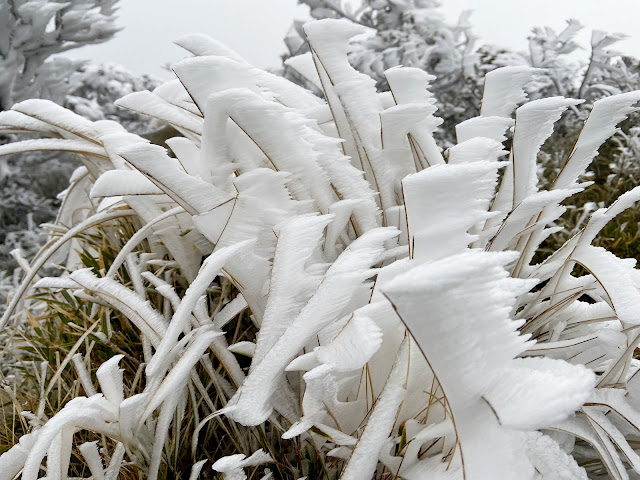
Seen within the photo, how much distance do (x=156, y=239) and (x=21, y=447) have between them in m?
0.21

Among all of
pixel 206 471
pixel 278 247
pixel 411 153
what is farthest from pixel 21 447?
pixel 411 153

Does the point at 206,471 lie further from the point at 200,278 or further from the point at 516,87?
the point at 516,87

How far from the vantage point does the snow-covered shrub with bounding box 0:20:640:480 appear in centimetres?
26

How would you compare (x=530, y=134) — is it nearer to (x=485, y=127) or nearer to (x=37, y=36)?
(x=485, y=127)

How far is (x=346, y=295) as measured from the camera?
0.35 metres

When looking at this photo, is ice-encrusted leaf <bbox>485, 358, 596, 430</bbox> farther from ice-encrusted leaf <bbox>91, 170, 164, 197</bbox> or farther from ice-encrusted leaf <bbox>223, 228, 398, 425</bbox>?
ice-encrusted leaf <bbox>91, 170, 164, 197</bbox>

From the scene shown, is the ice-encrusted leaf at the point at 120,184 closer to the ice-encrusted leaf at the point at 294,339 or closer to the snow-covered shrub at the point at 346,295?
the snow-covered shrub at the point at 346,295

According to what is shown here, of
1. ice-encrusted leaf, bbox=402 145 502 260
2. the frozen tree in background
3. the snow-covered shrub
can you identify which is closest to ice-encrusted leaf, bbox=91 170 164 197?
the snow-covered shrub

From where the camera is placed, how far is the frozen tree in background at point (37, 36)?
5.49 feet

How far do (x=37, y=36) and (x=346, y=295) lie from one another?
1.70 meters

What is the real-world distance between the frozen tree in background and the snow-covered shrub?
4.09ft

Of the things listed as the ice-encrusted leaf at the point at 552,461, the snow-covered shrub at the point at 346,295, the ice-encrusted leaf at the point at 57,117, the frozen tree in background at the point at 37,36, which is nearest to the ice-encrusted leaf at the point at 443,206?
the snow-covered shrub at the point at 346,295

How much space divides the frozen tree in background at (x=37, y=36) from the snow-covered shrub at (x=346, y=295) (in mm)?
1248

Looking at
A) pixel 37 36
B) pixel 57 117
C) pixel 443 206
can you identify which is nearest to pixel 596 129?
pixel 443 206
